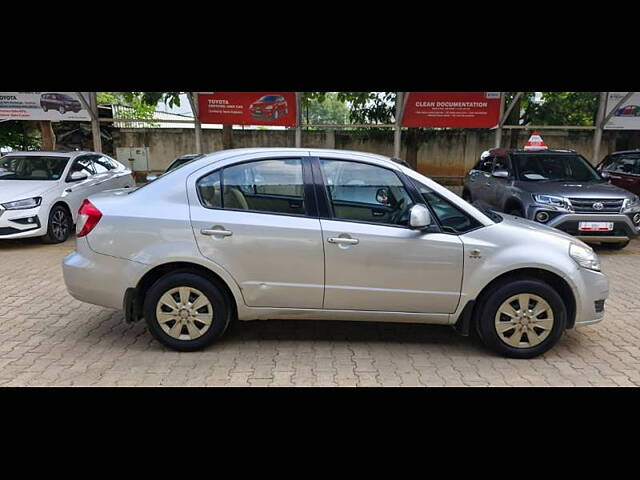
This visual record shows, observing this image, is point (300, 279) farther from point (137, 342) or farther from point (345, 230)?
point (137, 342)

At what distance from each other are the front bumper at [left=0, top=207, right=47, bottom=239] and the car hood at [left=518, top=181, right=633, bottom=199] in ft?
25.7

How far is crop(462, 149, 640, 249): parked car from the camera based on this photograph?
639cm

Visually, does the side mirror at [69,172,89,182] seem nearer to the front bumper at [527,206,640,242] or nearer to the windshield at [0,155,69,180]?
the windshield at [0,155,69,180]

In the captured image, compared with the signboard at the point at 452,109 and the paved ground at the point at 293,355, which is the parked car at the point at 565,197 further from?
the signboard at the point at 452,109

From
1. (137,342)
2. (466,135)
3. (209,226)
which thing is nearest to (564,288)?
(209,226)

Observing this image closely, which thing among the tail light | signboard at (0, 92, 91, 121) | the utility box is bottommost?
the tail light

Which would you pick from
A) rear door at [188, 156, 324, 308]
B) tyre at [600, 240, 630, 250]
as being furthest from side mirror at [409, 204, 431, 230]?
tyre at [600, 240, 630, 250]

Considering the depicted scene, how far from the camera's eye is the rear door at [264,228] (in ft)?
10.8

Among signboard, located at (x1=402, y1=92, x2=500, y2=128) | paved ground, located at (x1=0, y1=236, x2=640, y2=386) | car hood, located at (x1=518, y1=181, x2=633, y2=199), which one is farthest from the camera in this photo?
signboard, located at (x1=402, y1=92, x2=500, y2=128)

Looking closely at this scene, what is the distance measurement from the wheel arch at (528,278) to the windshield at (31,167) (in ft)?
23.4

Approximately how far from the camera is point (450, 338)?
3.88 meters

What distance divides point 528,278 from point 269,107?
331 inches

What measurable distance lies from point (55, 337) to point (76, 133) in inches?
437

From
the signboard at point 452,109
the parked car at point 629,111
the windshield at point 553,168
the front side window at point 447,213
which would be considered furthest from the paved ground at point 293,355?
the parked car at point 629,111
